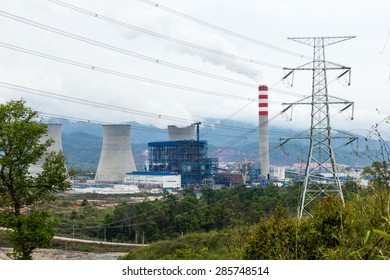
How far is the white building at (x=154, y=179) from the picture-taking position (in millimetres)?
22406

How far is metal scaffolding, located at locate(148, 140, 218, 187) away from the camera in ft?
69.5

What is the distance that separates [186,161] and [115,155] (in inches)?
158

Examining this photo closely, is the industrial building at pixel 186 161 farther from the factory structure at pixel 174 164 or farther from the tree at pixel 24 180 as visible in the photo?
the tree at pixel 24 180

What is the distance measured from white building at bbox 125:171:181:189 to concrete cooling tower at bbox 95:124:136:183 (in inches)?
23.9

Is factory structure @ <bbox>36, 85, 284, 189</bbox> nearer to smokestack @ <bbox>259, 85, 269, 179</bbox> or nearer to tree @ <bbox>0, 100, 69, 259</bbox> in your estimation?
smokestack @ <bbox>259, 85, 269, 179</bbox>

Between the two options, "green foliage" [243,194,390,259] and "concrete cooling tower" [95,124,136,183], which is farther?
"concrete cooling tower" [95,124,136,183]

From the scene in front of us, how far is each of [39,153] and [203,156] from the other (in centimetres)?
1775

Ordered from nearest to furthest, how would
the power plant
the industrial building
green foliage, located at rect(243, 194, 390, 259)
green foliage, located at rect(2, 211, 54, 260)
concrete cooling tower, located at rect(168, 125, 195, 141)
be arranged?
green foliage, located at rect(243, 194, 390, 259), green foliage, located at rect(2, 211, 54, 260), the industrial building, the power plant, concrete cooling tower, located at rect(168, 125, 195, 141)

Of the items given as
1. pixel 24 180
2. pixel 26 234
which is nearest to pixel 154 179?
pixel 24 180

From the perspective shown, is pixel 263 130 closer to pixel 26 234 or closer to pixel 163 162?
pixel 163 162

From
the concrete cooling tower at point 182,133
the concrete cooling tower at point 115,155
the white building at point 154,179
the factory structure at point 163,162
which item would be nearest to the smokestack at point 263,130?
the factory structure at point 163,162

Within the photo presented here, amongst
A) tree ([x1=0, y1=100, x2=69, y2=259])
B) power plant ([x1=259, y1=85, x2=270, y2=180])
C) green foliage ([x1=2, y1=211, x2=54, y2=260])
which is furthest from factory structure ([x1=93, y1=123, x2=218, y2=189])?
green foliage ([x1=2, y1=211, x2=54, y2=260])

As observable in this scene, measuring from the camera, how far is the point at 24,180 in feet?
11.9
